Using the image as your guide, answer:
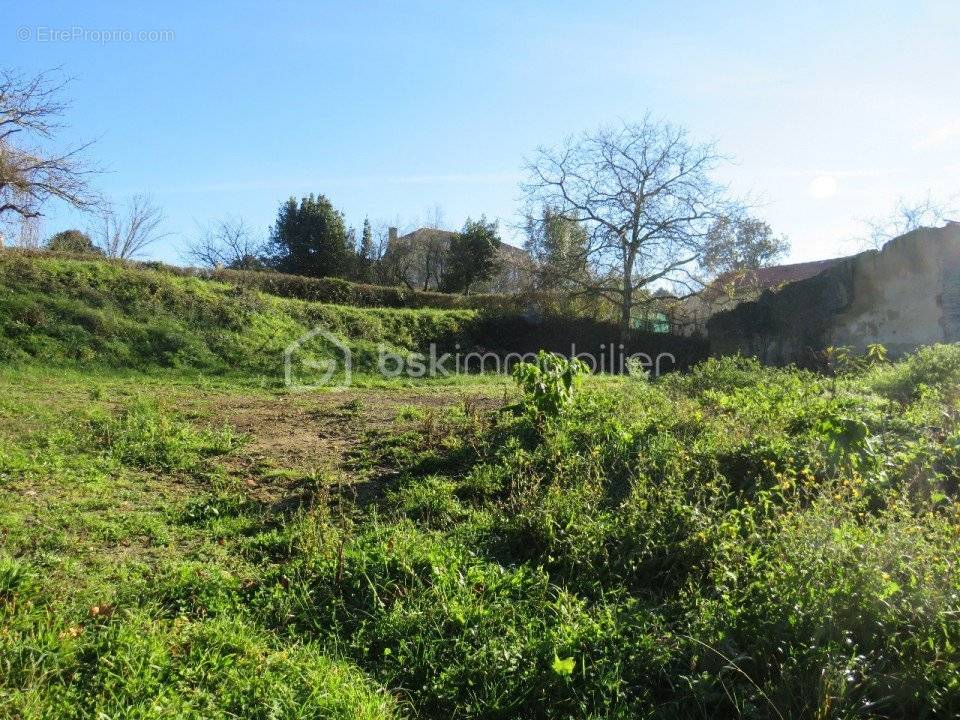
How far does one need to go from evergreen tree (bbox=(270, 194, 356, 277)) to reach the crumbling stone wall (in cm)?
1592

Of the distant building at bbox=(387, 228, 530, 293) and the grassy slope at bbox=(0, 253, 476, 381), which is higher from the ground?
the distant building at bbox=(387, 228, 530, 293)

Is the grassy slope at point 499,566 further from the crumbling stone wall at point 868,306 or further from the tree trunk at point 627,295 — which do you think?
the tree trunk at point 627,295

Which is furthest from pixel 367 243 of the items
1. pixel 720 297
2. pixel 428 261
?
pixel 720 297

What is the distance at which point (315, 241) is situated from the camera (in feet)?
92.0

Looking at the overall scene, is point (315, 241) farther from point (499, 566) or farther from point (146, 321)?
point (499, 566)

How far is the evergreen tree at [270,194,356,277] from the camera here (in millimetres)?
27969

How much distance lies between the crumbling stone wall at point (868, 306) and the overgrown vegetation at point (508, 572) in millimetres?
11664

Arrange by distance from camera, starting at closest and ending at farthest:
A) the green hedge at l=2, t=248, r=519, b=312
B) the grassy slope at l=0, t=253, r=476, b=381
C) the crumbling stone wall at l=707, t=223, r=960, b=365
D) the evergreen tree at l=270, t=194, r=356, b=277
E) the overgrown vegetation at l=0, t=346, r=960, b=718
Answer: the overgrown vegetation at l=0, t=346, r=960, b=718
the grassy slope at l=0, t=253, r=476, b=381
the crumbling stone wall at l=707, t=223, r=960, b=365
the green hedge at l=2, t=248, r=519, b=312
the evergreen tree at l=270, t=194, r=356, b=277

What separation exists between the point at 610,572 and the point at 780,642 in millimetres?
1229

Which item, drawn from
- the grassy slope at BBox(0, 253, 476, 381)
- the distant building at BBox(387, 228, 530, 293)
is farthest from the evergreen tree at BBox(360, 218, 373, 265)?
the grassy slope at BBox(0, 253, 476, 381)

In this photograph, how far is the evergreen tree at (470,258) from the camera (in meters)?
28.8

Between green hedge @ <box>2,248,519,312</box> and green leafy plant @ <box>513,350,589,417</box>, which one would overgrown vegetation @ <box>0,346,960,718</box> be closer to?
green leafy plant @ <box>513,350,589,417</box>

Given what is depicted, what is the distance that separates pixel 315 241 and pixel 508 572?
84.0ft

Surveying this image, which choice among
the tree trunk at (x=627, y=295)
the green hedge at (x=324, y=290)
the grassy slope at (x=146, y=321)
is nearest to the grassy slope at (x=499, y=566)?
the grassy slope at (x=146, y=321)
